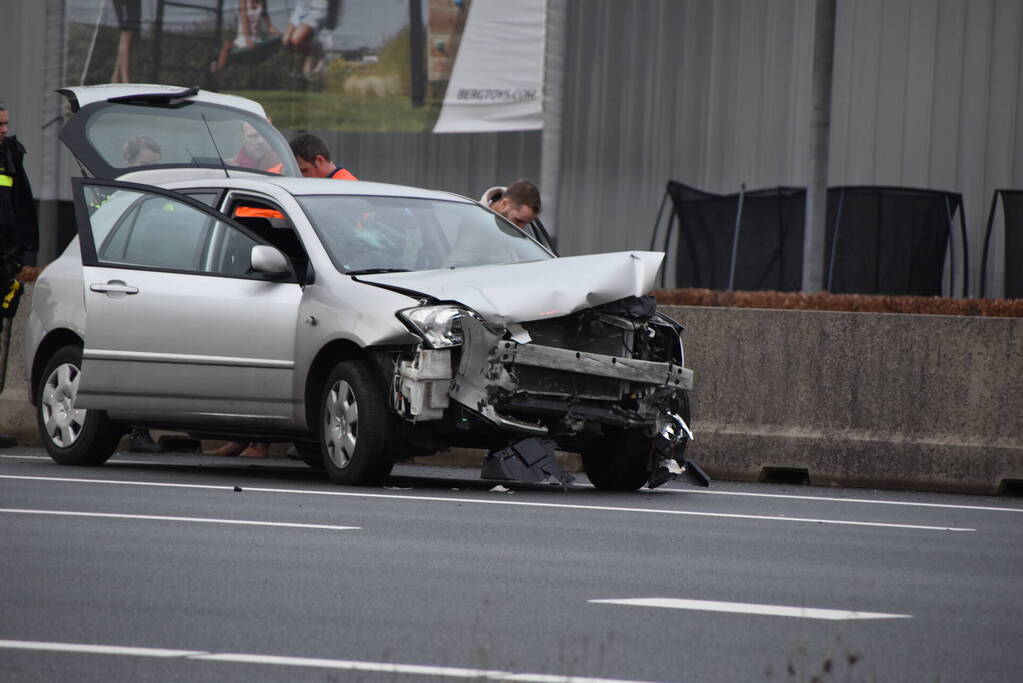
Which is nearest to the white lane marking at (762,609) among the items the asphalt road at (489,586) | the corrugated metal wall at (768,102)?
the asphalt road at (489,586)

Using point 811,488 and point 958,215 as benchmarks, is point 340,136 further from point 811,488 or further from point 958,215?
point 811,488

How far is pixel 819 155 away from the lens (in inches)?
661

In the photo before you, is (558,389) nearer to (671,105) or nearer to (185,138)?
(185,138)

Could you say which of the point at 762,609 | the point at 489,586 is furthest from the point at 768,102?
the point at 762,609

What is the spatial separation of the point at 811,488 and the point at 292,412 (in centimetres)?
323

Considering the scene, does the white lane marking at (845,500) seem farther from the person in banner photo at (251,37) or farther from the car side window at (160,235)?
the person in banner photo at (251,37)

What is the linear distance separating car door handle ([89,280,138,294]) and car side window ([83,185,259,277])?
0.16m

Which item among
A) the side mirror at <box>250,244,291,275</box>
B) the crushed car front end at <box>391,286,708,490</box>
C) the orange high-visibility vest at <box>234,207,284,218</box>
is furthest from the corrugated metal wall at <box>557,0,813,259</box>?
the side mirror at <box>250,244,291,275</box>

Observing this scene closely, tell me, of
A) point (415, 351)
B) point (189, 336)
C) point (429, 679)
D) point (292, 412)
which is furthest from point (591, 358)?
point (429, 679)

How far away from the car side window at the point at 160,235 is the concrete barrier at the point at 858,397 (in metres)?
2.97

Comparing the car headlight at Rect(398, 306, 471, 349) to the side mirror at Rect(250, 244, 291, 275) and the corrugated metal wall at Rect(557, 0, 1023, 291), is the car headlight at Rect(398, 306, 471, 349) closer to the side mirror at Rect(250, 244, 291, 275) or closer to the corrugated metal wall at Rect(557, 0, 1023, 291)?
the side mirror at Rect(250, 244, 291, 275)

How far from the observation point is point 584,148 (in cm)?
2597

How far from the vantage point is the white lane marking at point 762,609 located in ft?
20.2

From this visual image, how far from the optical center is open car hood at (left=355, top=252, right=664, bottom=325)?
9844mm
